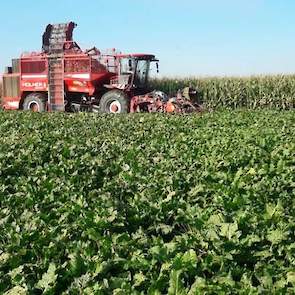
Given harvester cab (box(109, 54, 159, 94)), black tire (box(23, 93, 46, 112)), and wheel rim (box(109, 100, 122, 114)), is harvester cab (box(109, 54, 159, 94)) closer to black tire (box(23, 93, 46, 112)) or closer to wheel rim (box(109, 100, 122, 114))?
wheel rim (box(109, 100, 122, 114))

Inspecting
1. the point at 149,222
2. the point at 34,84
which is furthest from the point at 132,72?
the point at 149,222

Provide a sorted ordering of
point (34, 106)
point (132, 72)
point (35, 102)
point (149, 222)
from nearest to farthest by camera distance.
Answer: point (149, 222)
point (132, 72)
point (35, 102)
point (34, 106)

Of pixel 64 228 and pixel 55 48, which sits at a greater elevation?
pixel 55 48

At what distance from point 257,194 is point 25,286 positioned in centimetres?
250

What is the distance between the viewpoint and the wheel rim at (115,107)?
20452 mm

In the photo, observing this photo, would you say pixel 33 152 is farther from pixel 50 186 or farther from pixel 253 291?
pixel 253 291

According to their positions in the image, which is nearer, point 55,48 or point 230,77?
point 55,48

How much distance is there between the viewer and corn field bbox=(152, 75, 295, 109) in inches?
1081

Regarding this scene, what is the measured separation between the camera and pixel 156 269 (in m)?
3.21

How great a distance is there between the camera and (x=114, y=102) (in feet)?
67.9

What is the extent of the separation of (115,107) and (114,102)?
0.70ft

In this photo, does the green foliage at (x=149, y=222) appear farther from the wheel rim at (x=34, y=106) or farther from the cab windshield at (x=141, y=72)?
the wheel rim at (x=34, y=106)

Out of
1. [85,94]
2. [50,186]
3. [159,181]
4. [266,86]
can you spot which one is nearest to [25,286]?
[50,186]

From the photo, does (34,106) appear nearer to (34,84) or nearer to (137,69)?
(34,84)
